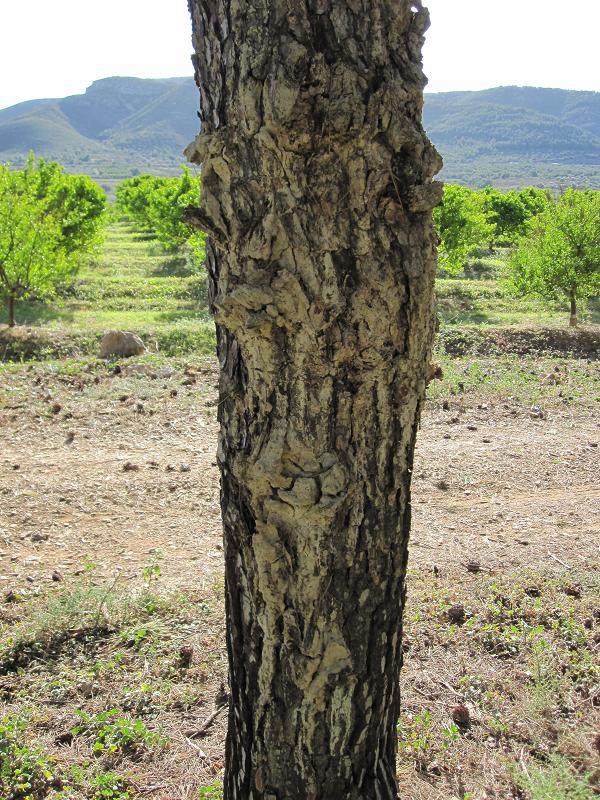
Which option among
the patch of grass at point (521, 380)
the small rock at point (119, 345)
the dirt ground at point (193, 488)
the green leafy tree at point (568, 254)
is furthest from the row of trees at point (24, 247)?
the green leafy tree at point (568, 254)

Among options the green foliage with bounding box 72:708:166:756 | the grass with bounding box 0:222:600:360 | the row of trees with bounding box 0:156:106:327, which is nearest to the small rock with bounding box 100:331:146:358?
the grass with bounding box 0:222:600:360

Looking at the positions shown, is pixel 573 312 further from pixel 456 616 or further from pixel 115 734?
pixel 115 734

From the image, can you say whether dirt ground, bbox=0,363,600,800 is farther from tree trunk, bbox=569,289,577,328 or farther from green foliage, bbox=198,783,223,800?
tree trunk, bbox=569,289,577,328

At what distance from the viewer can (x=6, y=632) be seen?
4.31 m

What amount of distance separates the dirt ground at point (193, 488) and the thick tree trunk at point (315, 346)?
10.2ft

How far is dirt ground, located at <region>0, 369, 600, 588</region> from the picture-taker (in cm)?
551

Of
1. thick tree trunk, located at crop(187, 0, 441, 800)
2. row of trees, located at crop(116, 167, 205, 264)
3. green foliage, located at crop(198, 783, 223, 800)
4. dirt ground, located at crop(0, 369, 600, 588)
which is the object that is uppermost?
row of trees, located at crop(116, 167, 205, 264)

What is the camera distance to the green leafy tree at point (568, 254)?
17.0 metres

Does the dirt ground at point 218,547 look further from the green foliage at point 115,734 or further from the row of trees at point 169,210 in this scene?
the row of trees at point 169,210

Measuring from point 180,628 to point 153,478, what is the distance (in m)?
3.10

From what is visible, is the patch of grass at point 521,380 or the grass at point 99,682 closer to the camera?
the grass at point 99,682

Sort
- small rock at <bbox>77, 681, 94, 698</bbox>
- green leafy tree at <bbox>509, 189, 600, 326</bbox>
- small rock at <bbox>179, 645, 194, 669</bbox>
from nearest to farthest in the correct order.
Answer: small rock at <bbox>77, 681, 94, 698</bbox> → small rock at <bbox>179, 645, 194, 669</bbox> → green leafy tree at <bbox>509, 189, 600, 326</bbox>

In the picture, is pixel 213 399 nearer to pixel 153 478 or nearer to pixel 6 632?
pixel 153 478

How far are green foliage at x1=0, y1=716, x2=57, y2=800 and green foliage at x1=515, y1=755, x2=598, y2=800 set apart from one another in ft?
6.53
